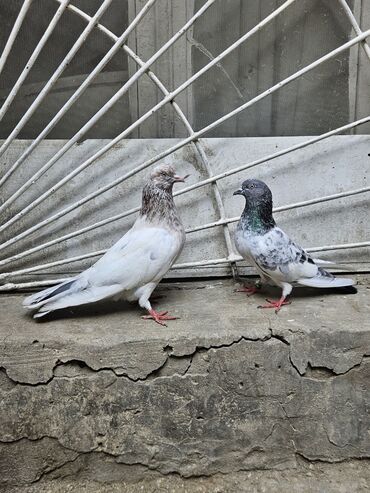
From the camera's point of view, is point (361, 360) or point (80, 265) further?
point (80, 265)

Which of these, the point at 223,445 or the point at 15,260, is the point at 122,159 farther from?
the point at 223,445

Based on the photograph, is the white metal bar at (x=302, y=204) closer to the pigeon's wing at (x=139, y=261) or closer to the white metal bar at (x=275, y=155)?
the white metal bar at (x=275, y=155)

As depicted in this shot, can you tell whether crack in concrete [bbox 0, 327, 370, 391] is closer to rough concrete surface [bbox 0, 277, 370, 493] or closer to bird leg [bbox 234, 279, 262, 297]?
rough concrete surface [bbox 0, 277, 370, 493]

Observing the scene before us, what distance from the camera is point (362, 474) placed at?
4.35 ft

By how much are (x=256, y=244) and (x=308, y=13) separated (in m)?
0.85

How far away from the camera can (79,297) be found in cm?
137

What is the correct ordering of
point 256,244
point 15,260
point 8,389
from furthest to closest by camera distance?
1. point 15,260
2. point 256,244
3. point 8,389

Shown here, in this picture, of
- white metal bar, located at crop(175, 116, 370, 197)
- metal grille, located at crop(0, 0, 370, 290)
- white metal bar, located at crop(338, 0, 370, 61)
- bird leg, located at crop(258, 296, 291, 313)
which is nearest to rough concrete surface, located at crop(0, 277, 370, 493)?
bird leg, located at crop(258, 296, 291, 313)

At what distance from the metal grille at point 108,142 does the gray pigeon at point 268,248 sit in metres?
0.17

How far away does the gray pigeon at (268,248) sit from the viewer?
1435 mm

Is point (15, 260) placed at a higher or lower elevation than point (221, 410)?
higher

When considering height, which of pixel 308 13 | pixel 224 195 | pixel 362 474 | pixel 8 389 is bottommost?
pixel 362 474

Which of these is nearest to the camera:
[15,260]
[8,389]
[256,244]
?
[8,389]

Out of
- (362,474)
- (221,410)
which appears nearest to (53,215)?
(221,410)
